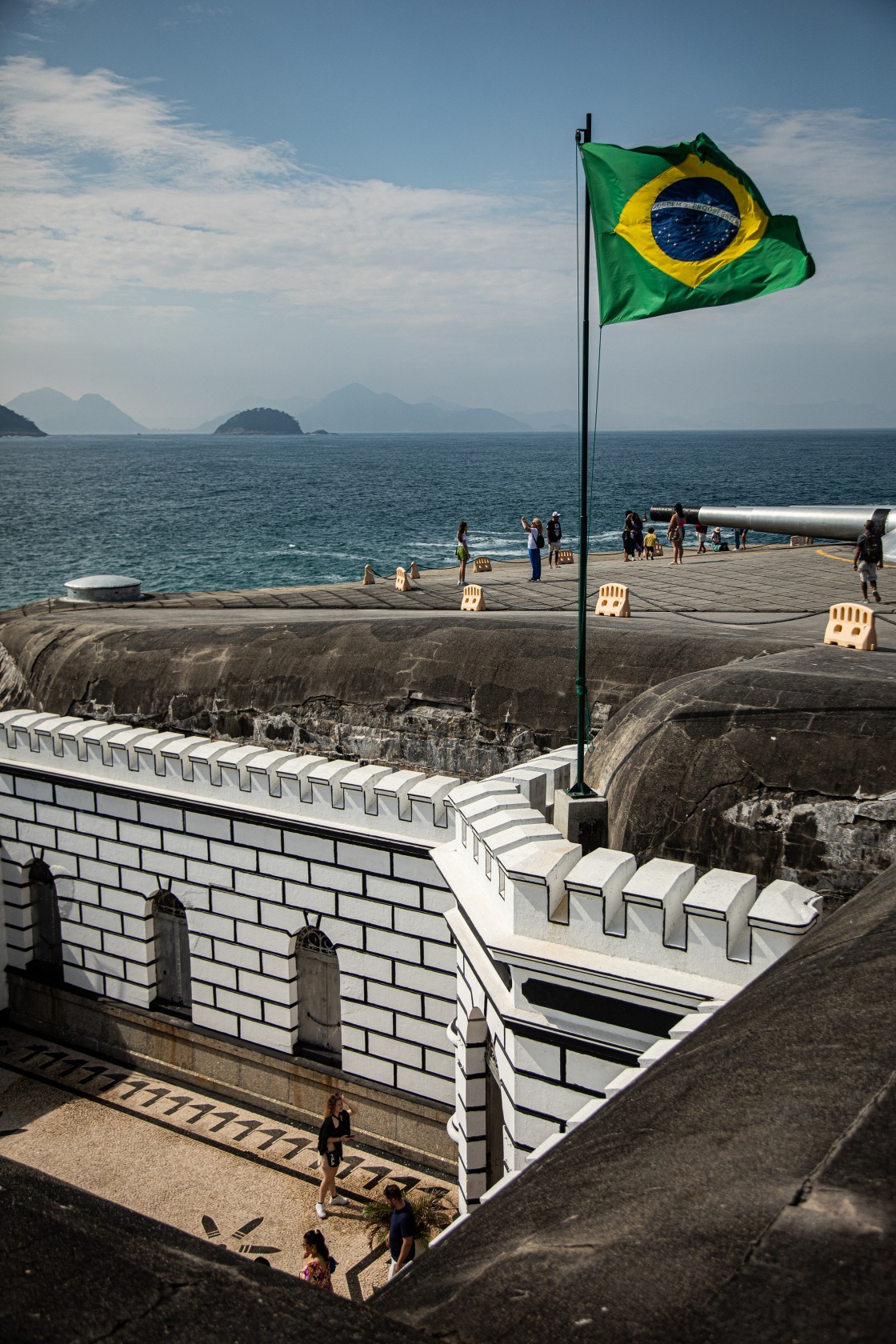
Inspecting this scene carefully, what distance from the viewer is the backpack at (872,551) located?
16984mm

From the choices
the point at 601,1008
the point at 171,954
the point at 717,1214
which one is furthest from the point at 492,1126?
the point at 717,1214

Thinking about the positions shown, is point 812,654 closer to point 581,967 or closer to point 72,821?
point 581,967

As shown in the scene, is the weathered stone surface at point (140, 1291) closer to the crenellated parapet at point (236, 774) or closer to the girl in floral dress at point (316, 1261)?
the girl in floral dress at point (316, 1261)

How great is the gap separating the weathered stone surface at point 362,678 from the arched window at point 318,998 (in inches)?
96.5

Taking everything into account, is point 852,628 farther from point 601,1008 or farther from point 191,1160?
point 191,1160

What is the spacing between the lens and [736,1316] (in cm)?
255

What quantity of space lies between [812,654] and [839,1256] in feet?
30.9

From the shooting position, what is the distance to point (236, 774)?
542 inches

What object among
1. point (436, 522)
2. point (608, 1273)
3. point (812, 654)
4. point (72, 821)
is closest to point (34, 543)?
point (436, 522)

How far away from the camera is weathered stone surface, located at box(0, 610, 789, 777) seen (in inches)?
515

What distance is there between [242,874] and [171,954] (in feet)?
7.25

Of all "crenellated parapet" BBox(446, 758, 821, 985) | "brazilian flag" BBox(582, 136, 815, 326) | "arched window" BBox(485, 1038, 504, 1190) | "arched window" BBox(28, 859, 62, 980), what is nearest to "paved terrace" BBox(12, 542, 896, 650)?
"arched window" BBox(28, 859, 62, 980)

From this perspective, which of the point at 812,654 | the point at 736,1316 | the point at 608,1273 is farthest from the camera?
the point at 812,654

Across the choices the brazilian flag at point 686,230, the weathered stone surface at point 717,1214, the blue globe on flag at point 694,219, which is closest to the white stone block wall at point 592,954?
the weathered stone surface at point 717,1214
